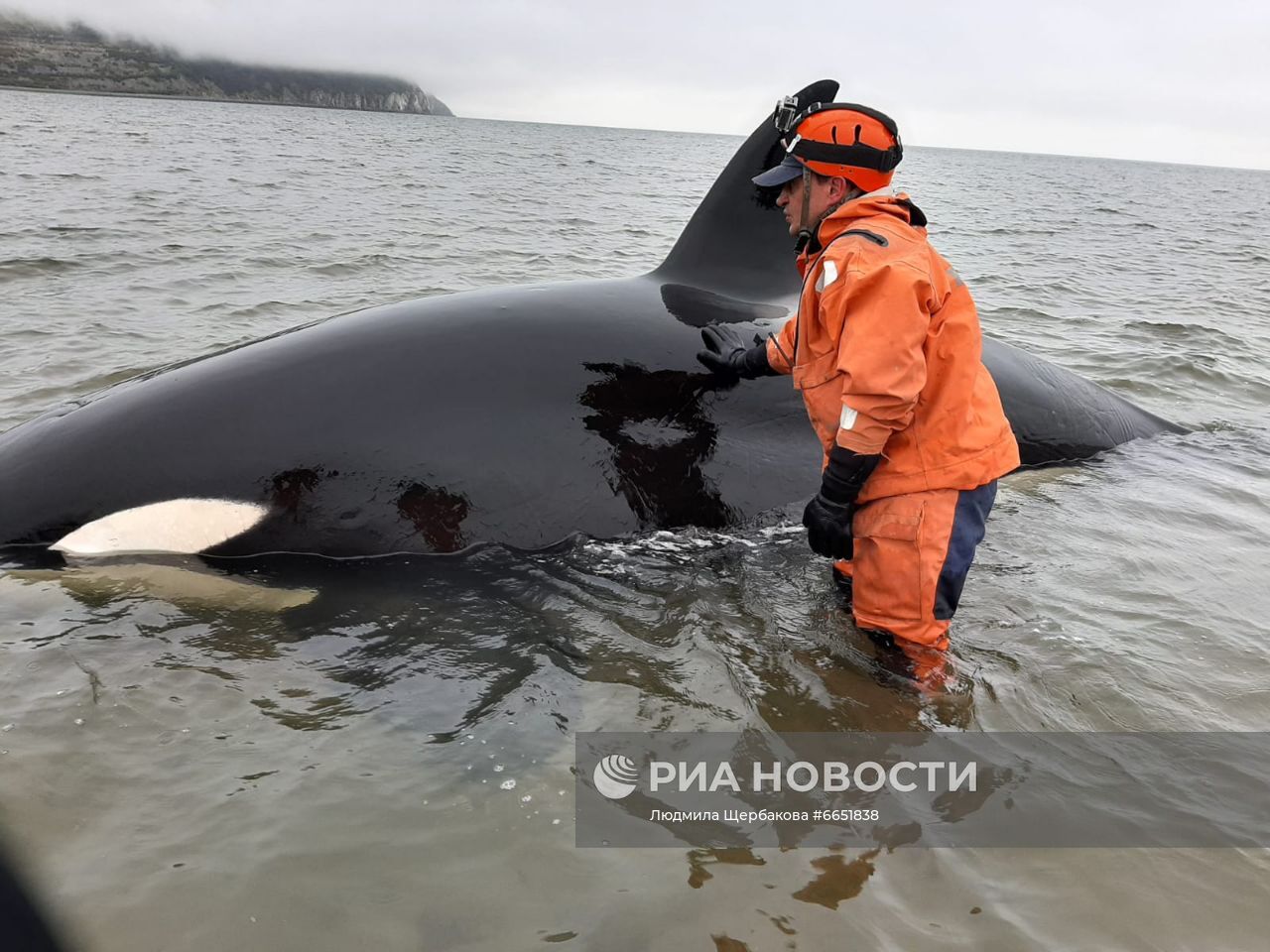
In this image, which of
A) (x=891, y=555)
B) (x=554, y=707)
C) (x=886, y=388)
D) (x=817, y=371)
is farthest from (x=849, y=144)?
(x=554, y=707)

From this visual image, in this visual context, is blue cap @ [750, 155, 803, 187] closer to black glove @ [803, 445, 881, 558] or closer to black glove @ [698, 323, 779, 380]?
black glove @ [698, 323, 779, 380]

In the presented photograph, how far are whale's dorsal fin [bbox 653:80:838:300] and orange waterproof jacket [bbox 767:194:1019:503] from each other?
163 centimetres

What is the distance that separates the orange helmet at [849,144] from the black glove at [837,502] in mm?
1142

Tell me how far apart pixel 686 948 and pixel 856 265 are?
7.85 feet

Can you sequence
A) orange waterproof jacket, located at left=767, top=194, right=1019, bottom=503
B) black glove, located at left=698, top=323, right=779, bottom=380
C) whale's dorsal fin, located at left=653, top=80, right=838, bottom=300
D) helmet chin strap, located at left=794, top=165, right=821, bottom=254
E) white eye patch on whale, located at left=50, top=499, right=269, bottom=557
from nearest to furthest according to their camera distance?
orange waterproof jacket, located at left=767, top=194, right=1019, bottom=503, helmet chin strap, located at left=794, top=165, right=821, bottom=254, white eye patch on whale, located at left=50, top=499, right=269, bottom=557, black glove, located at left=698, top=323, right=779, bottom=380, whale's dorsal fin, located at left=653, top=80, right=838, bottom=300

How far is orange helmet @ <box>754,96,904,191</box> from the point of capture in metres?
3.65

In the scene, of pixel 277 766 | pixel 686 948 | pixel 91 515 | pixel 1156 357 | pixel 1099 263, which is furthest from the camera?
pixel 1099 263

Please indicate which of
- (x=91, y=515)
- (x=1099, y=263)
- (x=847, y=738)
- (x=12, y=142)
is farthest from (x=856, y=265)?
(x=12, y=142)

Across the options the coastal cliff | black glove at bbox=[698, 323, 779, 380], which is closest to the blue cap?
black glove at bbox=[698, 323, 779, 380]

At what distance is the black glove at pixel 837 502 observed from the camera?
3602mm

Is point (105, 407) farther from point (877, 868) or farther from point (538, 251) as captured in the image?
point (538, 251)

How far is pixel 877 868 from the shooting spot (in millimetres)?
2857

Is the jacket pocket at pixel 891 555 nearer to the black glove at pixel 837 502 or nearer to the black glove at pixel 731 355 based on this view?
the black glove at pixel 837 502

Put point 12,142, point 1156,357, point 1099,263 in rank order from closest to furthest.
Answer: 1. point 1156,357
2. point 1099,263
3. point 12,142
